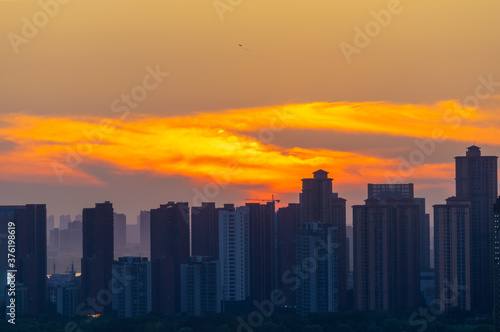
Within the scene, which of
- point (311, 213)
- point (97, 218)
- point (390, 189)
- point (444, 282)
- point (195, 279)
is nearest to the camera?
point (195, 279)

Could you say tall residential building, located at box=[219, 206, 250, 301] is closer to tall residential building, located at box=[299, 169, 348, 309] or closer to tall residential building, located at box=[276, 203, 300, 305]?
tall residential building, located at box=[276, 203, 300, 305]

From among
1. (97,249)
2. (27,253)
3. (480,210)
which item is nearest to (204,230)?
(97,249)

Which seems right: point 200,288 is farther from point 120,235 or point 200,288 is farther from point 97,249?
point 120,235

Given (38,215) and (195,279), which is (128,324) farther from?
(38,215)

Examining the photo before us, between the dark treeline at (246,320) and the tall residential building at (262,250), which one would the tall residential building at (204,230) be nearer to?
the tall residential building at (262,250)

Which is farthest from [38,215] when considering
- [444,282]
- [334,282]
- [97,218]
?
[444,282]
